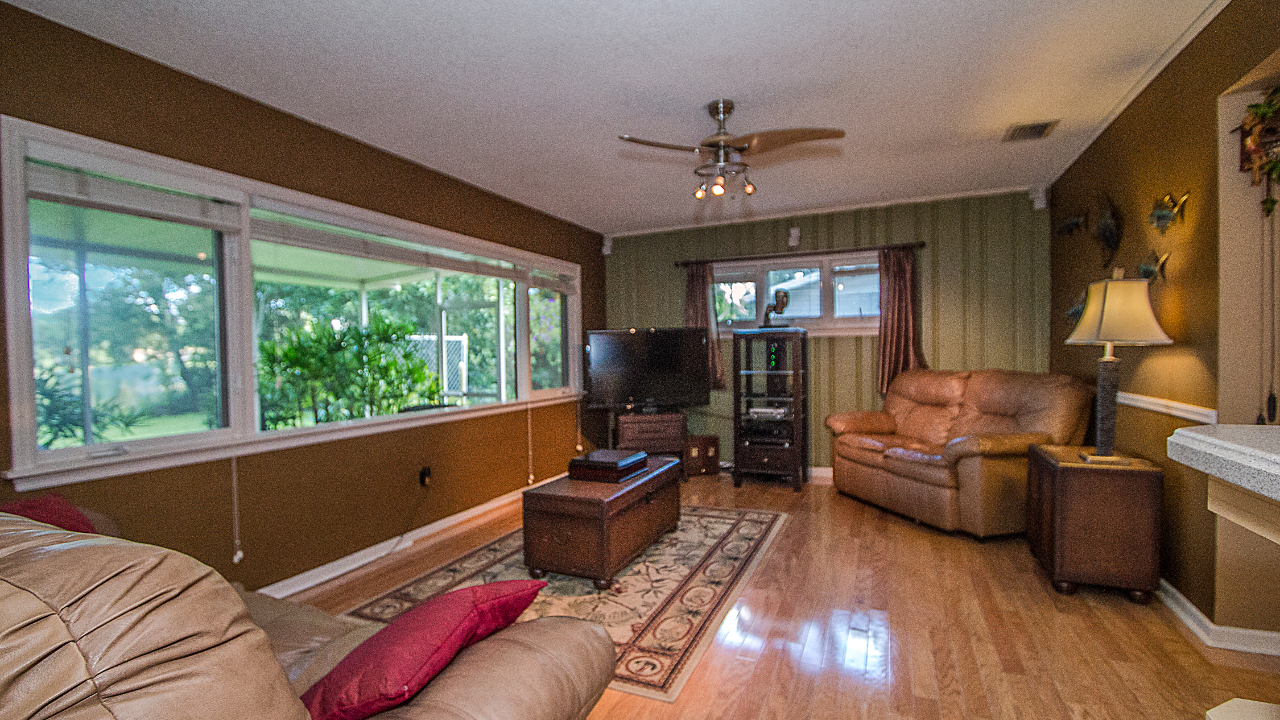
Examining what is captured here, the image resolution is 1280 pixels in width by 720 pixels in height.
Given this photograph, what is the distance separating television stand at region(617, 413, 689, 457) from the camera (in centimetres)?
504

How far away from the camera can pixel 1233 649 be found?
83.2 inches

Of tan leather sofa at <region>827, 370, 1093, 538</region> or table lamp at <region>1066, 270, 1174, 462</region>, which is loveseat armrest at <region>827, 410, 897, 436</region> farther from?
table lamp at <region>1066, 270, 1174, 462</region>

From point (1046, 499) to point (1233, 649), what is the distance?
81cm

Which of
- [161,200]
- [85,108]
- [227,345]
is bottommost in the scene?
[227,345]

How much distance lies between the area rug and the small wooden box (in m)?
1.51

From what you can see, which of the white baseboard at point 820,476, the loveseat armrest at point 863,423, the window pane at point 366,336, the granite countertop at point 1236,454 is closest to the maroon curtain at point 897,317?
the loveseat armrest at point 863,423

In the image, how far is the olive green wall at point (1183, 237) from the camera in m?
2.13

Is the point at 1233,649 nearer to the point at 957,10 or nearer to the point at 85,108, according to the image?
the point at 957,10

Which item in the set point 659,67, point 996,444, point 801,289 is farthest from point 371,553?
point 801,289

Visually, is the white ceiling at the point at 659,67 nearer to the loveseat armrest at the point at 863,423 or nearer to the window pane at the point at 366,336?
the window pane at the point at 366,336

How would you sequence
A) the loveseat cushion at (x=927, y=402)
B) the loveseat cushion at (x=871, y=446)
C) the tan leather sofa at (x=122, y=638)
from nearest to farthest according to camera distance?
the tan leather sofa at (x=122, y=638) < the loveseat cushion at (x=871, y=446) < the loveseat cushion at (x=927, y=402)

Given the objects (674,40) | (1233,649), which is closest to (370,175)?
(674,40)

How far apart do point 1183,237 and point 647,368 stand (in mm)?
3598

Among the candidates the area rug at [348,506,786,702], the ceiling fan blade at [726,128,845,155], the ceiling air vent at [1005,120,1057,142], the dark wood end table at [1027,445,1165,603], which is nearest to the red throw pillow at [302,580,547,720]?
the area rug at [348,506,786,702]
